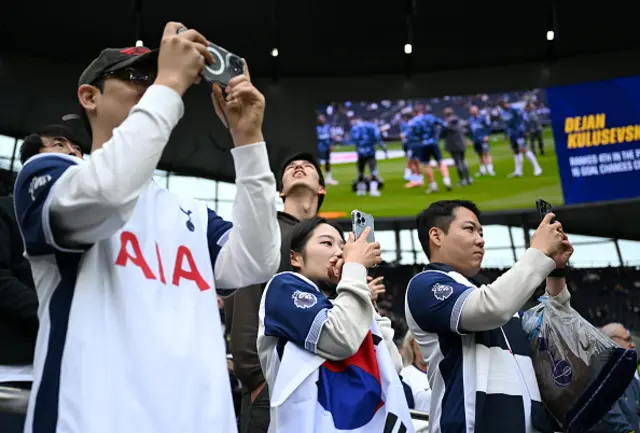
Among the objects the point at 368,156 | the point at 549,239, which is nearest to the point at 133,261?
the point at 549,239

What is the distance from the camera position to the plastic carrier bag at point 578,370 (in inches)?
79.3

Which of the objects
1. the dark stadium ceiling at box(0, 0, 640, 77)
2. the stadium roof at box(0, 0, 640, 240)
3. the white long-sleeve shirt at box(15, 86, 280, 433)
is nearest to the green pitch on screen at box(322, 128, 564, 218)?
the stadium roof at box(0, 0, 640, 240)

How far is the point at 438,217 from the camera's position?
259 cm

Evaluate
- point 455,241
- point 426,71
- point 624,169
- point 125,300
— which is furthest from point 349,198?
point 125,300

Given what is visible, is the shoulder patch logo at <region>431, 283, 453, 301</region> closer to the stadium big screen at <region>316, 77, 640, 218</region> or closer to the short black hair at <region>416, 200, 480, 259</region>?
the short black hair at <region>416, 200, 480, 259</region>

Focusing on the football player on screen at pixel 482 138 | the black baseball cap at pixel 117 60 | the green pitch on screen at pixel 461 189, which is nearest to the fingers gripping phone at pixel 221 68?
the black baseball cap at pixel 117 60

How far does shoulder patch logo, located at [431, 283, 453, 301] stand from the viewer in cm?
217

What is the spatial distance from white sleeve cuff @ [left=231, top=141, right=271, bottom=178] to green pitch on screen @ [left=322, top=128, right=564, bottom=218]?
10.4 m

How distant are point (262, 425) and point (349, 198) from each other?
9963 mm

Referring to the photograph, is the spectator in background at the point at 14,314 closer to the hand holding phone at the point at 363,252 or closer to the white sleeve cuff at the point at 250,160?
the white sleeve cuff at the point at 250,160

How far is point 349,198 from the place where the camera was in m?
12.1

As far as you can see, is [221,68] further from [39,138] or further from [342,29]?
[342,29]

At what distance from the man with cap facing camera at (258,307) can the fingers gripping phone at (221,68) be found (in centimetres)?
118

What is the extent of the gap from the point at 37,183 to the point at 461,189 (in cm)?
1130
